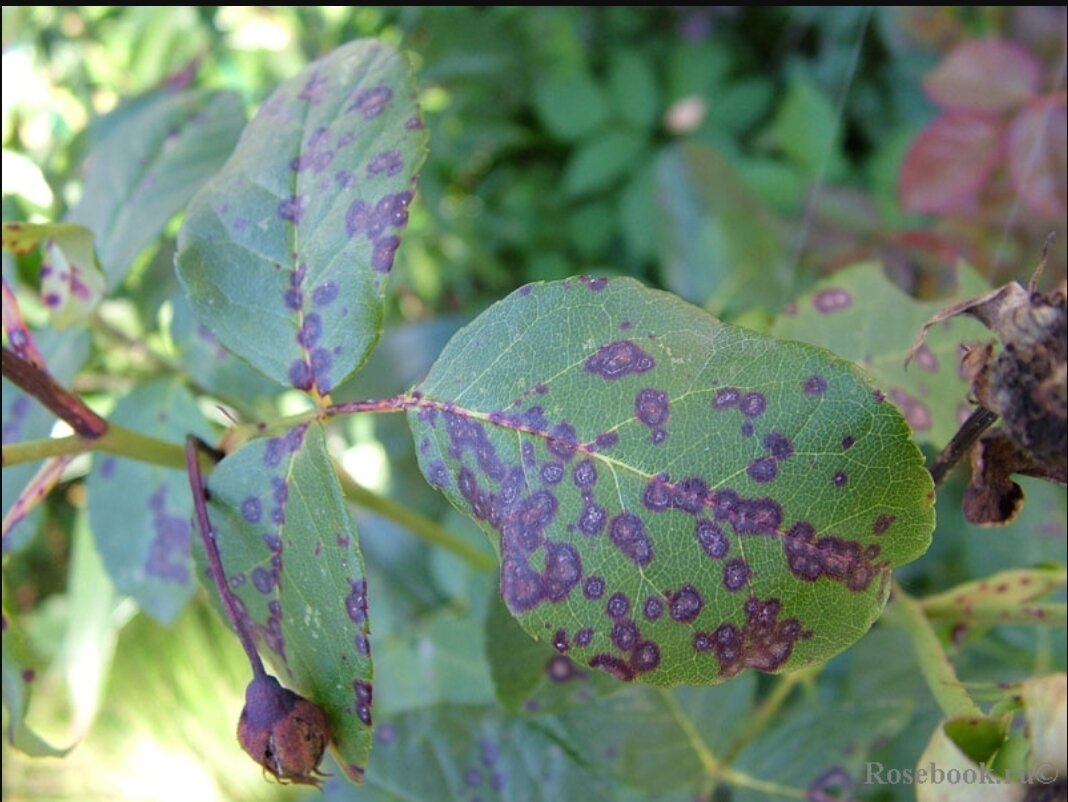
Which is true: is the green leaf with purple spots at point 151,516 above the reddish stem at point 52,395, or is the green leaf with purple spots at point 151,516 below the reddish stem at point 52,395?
below

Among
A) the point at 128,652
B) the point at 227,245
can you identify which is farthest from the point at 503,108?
the point at 227,245

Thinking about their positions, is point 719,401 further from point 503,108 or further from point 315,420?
point 503,108

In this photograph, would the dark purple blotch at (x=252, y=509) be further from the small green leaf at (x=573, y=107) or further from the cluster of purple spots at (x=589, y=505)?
the small green leaf at (x=573, y=107)

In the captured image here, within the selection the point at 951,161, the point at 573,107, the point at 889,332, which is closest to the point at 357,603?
the point at 889,332

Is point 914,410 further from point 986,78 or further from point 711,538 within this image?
point 986,78

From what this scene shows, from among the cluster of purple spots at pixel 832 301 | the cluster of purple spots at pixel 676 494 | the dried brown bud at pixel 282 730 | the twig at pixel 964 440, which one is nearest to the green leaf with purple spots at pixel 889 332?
the cluster of purple spots at pixel 832 301

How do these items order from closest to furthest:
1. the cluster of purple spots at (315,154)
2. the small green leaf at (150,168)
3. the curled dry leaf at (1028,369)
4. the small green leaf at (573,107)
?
the curled dry leaf at (1028,369), the cluster of purple spots at (315,154), the small green leaf at (150,168), the small green leaf at (573,107)

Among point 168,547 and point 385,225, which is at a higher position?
point 385,225
